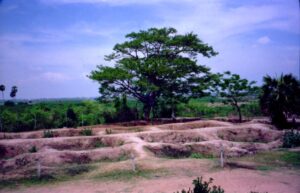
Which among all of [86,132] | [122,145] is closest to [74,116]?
[86,132]

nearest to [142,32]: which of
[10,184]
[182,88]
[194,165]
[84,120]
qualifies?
[182,88]

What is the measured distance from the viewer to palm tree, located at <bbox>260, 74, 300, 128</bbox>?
26688 millimetres

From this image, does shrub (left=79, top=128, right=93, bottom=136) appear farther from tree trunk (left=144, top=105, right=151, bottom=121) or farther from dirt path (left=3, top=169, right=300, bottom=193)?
dirt path (left=3, top=169, right=300, bottom=193)

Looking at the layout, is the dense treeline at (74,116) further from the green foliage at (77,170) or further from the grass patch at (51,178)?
the grass patch at (51,178)

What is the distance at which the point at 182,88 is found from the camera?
32.7m

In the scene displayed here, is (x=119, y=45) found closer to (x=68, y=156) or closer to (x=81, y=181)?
(x=68, y=156)

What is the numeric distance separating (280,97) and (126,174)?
1603cm

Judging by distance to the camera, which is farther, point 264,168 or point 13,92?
point 13,92

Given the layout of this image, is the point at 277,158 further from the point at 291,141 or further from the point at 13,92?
the point at 13,92

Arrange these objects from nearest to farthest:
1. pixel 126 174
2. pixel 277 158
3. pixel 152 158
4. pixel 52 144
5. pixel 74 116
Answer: pixel 126 174 < pixel 152 158 < pixel 277 158 < pixel 52 144 < pixel 74 116

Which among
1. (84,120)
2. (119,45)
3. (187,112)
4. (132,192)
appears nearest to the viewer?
(132,192)

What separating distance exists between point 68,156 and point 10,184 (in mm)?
4926

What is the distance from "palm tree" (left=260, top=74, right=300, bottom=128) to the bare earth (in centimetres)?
124

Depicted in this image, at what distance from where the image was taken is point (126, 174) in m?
16.2
